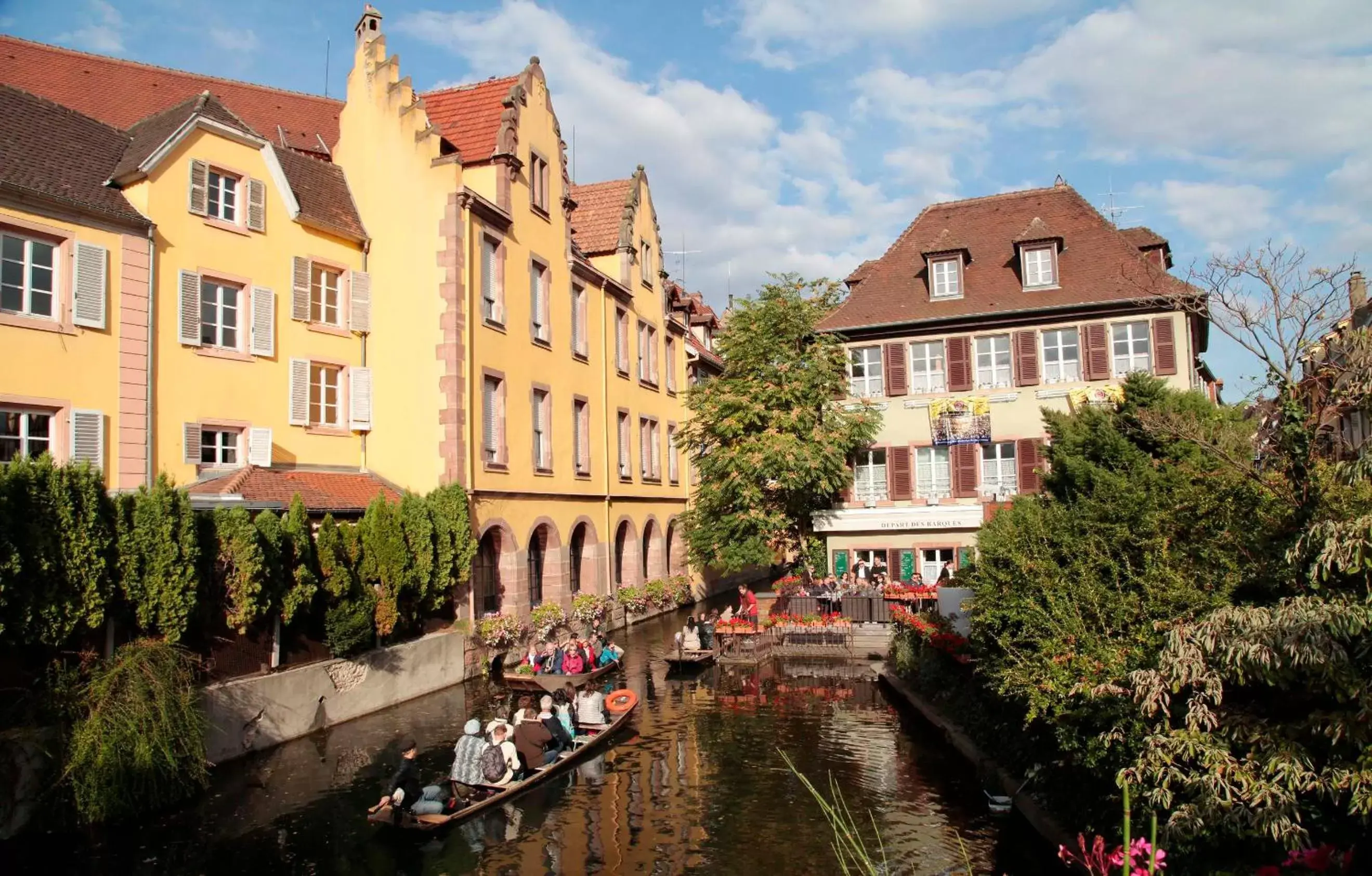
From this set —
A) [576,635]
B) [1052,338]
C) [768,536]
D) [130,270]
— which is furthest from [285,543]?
[1052,338]

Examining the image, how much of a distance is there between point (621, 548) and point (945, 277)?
1455cm

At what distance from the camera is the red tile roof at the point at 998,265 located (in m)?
31.5

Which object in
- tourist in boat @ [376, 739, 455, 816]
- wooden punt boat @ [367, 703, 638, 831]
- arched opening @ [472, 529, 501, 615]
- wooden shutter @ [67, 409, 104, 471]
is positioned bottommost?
wooden punt boat @ [367, 703, 638, 831]

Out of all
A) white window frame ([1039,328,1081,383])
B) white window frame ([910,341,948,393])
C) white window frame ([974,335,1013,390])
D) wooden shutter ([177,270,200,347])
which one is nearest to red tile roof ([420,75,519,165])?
wooden shutter ([177,270,200,347])

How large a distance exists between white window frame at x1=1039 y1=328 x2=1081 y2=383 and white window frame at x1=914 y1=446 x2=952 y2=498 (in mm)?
4064

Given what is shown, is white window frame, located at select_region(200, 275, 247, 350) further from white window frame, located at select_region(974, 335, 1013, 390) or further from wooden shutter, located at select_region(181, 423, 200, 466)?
white window frame, located at select_region(974, 335, 1013, 390)

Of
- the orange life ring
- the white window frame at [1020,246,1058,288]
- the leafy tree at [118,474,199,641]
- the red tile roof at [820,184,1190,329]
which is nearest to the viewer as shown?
the leafy tree at [118,474,199,641]

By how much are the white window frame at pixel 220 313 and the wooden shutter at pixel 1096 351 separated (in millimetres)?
23985

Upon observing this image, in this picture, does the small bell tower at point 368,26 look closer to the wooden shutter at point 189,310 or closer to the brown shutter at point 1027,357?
the wooden shutter at point 189,310

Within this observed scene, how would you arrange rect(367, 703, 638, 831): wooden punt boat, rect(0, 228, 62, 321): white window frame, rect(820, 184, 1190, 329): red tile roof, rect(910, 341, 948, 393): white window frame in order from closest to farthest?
rect(367, 703, 638, 831): wooden punt boat
rect(0, 228, 62, 321): white window frame
rect(820, 184, 1190, 329): red tile roof
rect(910, 341, 948, 393): white window frame

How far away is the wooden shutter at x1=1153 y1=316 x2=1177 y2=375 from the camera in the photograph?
3019 cm

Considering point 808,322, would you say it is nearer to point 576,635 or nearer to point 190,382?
point 576,635

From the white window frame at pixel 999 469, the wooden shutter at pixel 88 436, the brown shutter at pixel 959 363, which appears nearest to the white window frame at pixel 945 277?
the brown shutter at pixel 959 363

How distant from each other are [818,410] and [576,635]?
10972 millimetres
